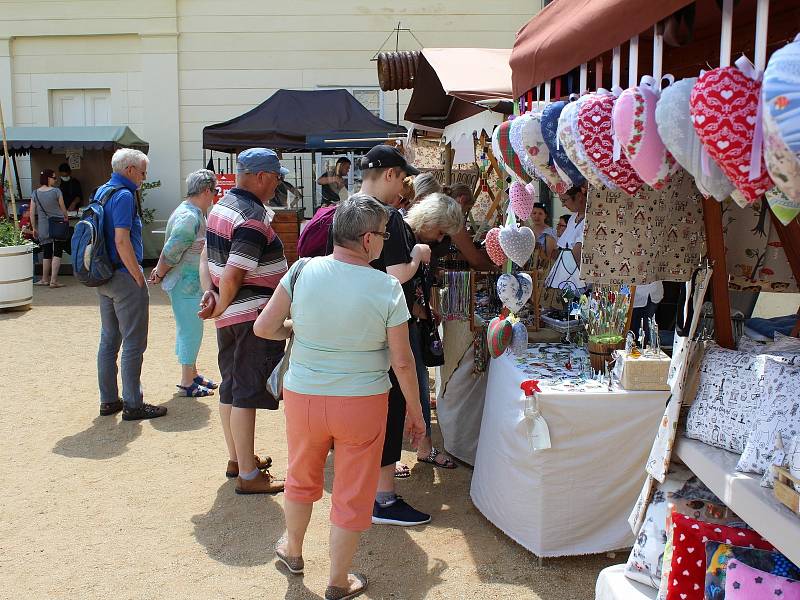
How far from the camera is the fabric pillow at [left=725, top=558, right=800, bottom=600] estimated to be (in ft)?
5.67

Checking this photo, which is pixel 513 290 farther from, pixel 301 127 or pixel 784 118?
pixel 301 127

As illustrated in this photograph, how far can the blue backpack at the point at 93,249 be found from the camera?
470 centimetres

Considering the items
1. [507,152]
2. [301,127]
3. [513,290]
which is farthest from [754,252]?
[301,127]

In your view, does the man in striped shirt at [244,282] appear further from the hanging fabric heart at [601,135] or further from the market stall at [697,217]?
the hanging fabric heart at [601,135]

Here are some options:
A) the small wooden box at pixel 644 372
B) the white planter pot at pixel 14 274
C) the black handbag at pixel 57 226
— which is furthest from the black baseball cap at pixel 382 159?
the black handbag at pixel 57 226

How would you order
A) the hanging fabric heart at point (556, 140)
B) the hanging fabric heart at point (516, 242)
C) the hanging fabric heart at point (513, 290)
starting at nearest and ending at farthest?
the hanging fabric heart at point (556, 140) → the hanging fabric heart at point (516, 242) → the hanging fabric heart at point (513, 290)

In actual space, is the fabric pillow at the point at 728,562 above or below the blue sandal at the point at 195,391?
above

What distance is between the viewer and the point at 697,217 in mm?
2424

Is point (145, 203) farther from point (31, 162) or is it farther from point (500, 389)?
point (500, 389)

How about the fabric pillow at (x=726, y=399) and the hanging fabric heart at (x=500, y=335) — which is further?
the hanging fabric heart at (x=500, y=335)

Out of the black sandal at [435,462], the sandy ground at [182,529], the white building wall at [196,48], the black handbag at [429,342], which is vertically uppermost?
the white building wall at [196,48]

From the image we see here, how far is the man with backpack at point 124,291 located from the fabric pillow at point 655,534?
11.7ft

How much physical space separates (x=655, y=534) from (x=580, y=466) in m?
0.83

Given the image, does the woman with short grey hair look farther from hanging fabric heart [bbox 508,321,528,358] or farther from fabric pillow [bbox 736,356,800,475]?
fabric pillow [bbox 736,356,800,475]
